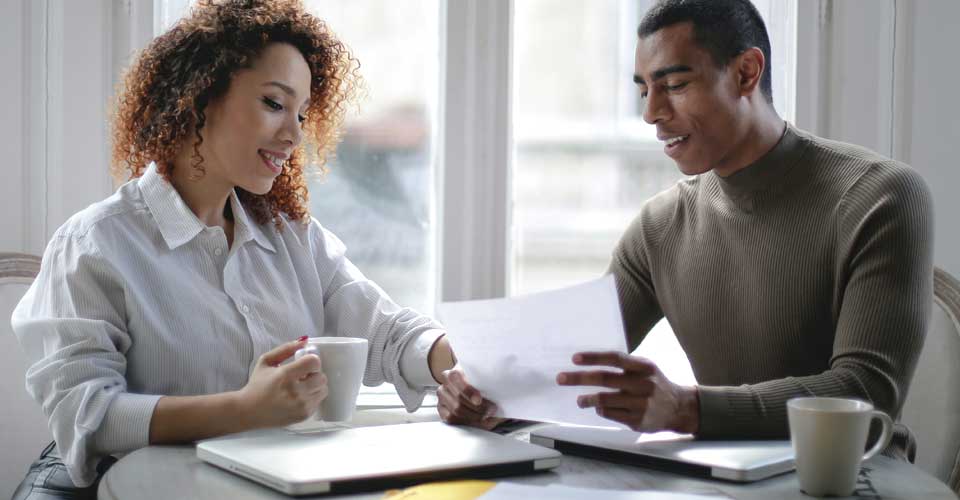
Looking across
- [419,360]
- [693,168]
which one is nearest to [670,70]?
[693,168]

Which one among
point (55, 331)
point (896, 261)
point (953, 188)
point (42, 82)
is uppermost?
point (42, 82)

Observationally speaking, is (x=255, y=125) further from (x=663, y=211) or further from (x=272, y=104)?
(x=663, y=211)

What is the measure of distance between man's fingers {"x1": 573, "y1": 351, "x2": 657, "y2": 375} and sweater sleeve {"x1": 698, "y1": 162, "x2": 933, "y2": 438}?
84 mm

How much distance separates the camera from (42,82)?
7.01ft

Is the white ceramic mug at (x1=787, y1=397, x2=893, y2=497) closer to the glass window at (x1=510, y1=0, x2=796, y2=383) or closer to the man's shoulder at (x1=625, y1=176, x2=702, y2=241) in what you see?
the man's shoulder at (x1=625, y1=176, x2=702, y2=241)

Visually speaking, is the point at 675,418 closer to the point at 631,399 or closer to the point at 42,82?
the point at 631,399

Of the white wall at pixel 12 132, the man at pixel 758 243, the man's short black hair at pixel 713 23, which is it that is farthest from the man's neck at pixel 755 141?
the white wall at pixel 12 132

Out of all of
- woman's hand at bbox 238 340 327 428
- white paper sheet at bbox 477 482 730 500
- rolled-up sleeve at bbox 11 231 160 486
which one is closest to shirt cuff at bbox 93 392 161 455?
rolled-up sleeve at bbox 11 231 160 486

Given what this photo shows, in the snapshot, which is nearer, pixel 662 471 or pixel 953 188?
pixel 662 471

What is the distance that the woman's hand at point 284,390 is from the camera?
3.93ft

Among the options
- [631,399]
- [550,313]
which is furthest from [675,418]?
Answer: [550,313]

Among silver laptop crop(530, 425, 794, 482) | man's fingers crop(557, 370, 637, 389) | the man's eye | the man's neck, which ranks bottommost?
silver laptop crop(530, 425, 794, 482)

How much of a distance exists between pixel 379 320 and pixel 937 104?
1498mm

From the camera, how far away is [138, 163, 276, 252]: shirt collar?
1489 mm
